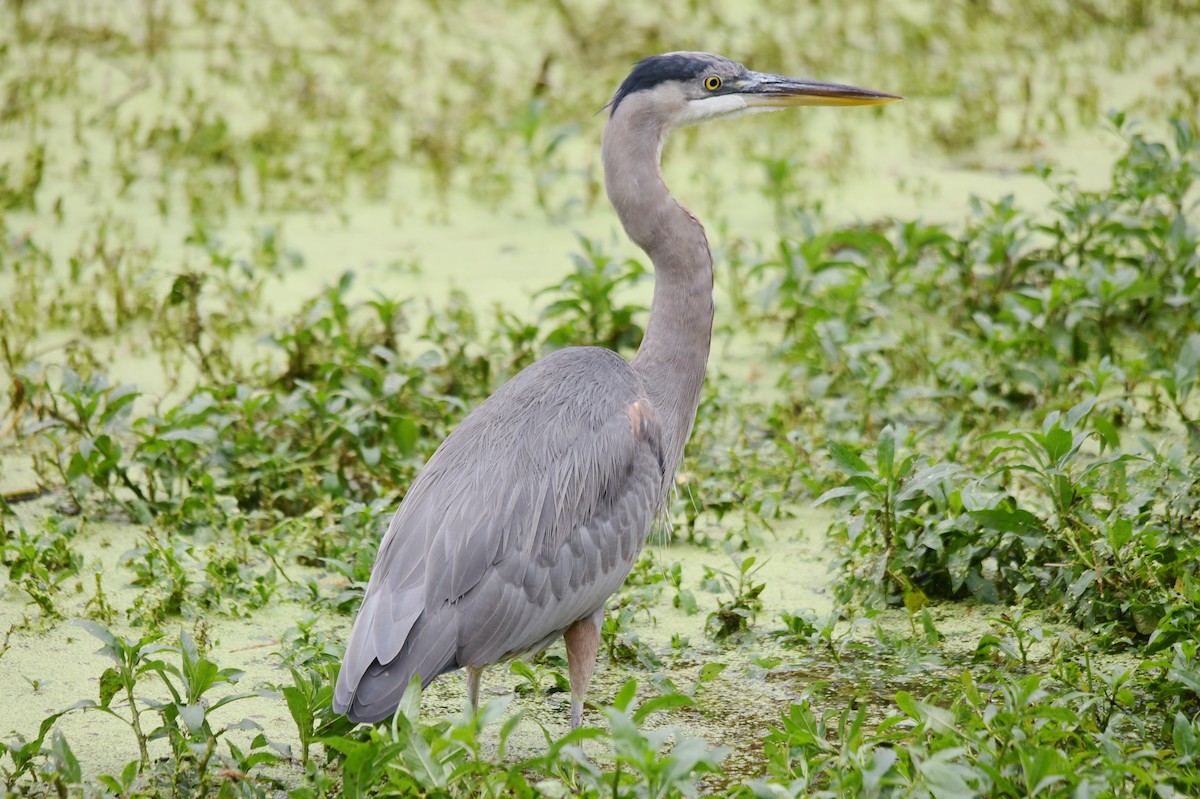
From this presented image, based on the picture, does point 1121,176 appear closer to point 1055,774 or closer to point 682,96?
point 682,96

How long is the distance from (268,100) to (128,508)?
12.9 feet

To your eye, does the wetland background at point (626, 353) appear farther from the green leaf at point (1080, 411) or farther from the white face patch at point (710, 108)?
the white face patch at point (710, 108)

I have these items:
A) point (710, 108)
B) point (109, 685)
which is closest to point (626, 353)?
point (710, 108)

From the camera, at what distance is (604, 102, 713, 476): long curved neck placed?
13.4 ft

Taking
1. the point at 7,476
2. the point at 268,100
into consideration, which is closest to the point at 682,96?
the point at 7,476

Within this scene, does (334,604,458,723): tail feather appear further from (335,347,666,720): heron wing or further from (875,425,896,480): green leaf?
(875,425,896,480): green leaf

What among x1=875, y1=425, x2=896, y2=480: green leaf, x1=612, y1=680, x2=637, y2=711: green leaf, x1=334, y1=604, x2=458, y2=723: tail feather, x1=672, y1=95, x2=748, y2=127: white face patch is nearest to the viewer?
x1=612, y1=680, x2=637, y2=711: green leaf

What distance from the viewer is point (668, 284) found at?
162 inches

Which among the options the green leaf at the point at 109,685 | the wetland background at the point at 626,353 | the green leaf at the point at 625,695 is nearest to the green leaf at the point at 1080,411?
the wetland background at the point at 626,353

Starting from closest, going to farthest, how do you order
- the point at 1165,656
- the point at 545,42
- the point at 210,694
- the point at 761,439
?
the point at 1165,656 → the point at 210,694 → the point at 761,439 → the point at 545,42

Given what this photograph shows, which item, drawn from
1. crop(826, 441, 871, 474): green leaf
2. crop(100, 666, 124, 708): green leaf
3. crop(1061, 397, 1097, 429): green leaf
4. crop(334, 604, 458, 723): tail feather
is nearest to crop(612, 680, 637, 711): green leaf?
crop(334, 604, 458, 723): tail feather

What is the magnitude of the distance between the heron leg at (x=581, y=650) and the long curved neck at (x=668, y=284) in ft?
1.90

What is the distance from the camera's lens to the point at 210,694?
152 inches

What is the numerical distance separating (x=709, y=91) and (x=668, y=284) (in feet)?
2.40
